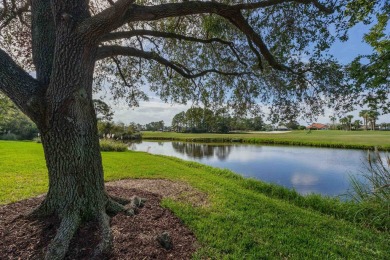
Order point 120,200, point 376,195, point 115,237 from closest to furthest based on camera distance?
1. point 115,237
2. point 120,200
3. point 376,195

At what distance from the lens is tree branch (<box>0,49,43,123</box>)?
273 cm

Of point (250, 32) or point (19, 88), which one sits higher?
point (250, 32)

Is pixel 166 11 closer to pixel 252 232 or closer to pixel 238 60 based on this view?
pixel 238 60

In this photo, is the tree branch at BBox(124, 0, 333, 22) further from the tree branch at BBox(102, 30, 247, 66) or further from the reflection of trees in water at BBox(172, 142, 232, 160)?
the reflection of trees in water at BBox(172, 142, 232, 160)

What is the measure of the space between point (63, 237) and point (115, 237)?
2.00 ft

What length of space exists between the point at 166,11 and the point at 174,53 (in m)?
3.63

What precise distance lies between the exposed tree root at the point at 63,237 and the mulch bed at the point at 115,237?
11 cm

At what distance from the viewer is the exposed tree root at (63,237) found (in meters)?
2.37

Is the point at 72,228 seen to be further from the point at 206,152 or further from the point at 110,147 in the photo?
the point at 206,152

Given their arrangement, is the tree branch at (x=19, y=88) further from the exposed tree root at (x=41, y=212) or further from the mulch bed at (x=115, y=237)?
the mulch bed at (x=115, y=237)

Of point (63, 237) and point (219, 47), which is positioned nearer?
point (63, 237)

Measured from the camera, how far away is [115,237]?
2.87m

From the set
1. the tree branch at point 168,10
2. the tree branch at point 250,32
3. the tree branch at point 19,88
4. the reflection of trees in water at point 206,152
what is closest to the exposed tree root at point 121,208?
the tree branch at point 19,88

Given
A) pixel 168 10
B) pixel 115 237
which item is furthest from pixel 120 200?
pixel 168 10
